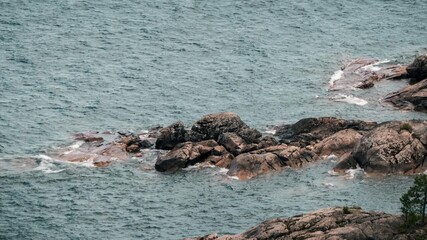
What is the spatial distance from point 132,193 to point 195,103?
3690 cm

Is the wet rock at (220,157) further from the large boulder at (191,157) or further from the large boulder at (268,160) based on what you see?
the large boulder at (268,160)

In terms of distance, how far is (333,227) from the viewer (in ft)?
358

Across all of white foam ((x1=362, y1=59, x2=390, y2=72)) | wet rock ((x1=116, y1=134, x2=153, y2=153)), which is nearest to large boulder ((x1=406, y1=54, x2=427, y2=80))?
white foam ((x1=362, y1=59, x2=390, y2=72))

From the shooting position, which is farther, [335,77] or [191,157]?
[335,77]

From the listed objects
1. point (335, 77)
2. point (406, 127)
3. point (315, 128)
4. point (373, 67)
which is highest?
point (406, 127)

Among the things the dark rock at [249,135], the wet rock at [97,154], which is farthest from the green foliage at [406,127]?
the wet rock at [97,154]

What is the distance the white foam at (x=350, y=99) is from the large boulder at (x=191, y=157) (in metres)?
30.2

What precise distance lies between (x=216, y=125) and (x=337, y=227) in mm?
46926

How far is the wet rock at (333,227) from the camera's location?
107 meters

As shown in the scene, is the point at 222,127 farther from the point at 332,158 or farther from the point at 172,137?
the point at 332,158

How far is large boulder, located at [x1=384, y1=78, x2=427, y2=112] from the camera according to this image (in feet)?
525

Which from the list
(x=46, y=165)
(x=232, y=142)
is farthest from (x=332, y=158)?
(x=46, y=165)

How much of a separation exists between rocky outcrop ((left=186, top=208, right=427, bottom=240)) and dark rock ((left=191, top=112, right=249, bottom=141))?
38.1 metres

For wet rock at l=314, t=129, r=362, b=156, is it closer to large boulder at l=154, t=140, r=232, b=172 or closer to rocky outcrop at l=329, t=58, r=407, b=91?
large boulder at l=154, t=140, r=232, b=172
